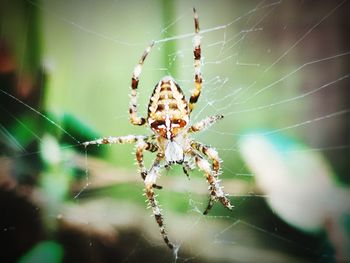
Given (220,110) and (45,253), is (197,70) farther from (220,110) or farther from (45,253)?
(45,253)

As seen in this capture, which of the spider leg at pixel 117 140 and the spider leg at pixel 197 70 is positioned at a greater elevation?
the spider leg at pixel 197 70

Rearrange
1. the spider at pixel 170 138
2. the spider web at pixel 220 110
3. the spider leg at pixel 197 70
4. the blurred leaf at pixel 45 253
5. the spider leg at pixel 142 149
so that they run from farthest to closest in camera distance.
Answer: the blurred leaf at pixel 45 253, the spider web at pixel 220 110, the spider leg at pixel 142 149, the spider at pixel 170 138, the spider leg at pixel 197 70

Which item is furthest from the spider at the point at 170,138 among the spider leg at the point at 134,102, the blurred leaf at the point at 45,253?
the blurred leaf at the point at 45,253

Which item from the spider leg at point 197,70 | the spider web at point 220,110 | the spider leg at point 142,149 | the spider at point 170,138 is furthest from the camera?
the spider web at point 220,110

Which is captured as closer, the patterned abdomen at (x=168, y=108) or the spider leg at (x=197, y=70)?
the spider leg at (x=197, y=70)

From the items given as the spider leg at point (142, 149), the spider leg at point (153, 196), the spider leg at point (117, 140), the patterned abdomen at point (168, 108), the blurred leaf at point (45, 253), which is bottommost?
the blurred leaf at point (45, 253)

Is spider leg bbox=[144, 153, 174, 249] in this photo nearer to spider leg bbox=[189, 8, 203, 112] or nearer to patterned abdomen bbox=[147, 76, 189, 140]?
patterned abdomen bbox=[147, 76, 189, 140]

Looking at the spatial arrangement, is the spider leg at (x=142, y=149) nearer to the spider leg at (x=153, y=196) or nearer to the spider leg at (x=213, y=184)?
the spider leg at (x=153, y=196)

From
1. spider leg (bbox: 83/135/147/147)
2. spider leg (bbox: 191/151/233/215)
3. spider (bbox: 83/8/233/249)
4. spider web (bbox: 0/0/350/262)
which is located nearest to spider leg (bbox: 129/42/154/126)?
spider (bbox: 83/8/233/249)

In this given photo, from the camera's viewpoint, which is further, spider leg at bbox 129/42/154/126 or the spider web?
the spider web
